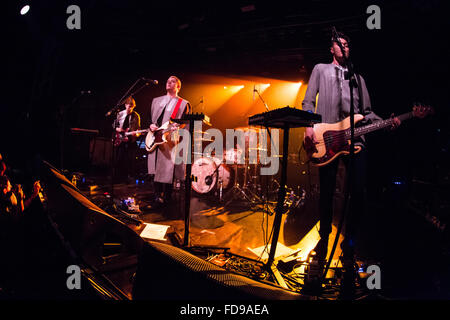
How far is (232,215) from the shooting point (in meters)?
4.18

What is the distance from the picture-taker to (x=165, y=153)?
13.9ft

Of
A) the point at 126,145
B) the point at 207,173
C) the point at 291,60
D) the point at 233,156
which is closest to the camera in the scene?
the point at 207,173

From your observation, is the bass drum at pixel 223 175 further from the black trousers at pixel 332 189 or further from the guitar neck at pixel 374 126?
the guitar neck at pixel 374 126

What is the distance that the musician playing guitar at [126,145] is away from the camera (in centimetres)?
543

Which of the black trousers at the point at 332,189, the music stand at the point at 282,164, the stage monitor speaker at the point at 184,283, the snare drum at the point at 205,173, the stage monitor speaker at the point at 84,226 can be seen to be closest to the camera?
the stage monitor speaker at the point at 184,283

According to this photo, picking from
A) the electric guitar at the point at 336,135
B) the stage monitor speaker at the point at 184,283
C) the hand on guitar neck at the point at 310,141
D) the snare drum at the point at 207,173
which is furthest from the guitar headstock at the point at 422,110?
the snare drum at the point at 207,173

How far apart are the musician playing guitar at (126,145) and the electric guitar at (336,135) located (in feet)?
14.9

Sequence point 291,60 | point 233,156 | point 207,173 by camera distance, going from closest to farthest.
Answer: point 207,173 < point 233,156 < point 291,60

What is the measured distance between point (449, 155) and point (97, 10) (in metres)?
8.85

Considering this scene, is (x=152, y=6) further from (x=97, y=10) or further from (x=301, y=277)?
(x=301, y=277)

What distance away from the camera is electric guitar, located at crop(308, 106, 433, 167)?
2.11m

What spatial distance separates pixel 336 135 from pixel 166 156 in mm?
3174

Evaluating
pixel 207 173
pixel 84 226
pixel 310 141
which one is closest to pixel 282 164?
pixel 310 141

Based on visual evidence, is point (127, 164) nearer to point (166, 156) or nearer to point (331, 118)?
point (166, 156)
